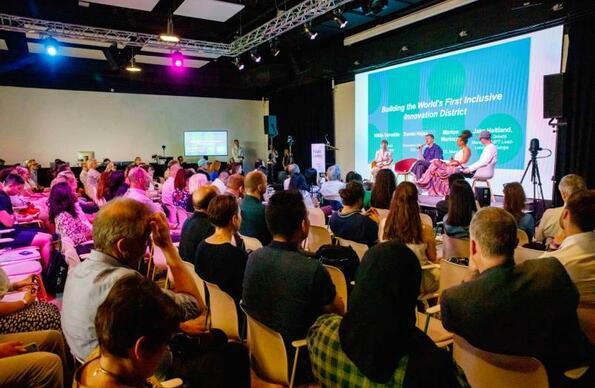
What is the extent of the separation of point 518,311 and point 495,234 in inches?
13.8

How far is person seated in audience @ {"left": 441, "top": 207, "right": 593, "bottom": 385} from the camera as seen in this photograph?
61.1 inches

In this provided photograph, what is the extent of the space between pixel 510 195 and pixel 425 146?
17.1 ft

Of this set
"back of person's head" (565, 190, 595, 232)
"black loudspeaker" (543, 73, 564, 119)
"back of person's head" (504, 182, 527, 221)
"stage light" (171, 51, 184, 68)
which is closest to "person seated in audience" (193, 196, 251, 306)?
"back of person's head" (565, 190, 595, 232)

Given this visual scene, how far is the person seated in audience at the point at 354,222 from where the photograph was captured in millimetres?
3389

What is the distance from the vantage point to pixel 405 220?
2959 mm

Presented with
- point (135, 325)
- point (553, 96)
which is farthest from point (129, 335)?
point (553, 96)

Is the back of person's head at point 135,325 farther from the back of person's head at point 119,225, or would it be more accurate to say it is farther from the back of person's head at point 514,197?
the back of person's head at point 514,197

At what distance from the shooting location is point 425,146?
343 inches

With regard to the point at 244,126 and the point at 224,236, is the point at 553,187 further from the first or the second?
the point at 244,126

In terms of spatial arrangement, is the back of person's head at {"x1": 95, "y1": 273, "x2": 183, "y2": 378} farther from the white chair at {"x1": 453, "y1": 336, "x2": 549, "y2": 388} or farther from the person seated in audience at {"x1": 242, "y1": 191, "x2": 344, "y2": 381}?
the white chair at {"x1": 453, "y1": 336, "x2": 549, "y2": 388}

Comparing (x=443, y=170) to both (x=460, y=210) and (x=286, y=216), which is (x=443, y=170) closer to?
(x=460, y=210)

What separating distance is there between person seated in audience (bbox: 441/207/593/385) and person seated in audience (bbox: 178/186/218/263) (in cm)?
193

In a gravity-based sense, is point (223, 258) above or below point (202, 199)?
below

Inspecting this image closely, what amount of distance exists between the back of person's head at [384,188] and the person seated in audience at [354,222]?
3.85ft
